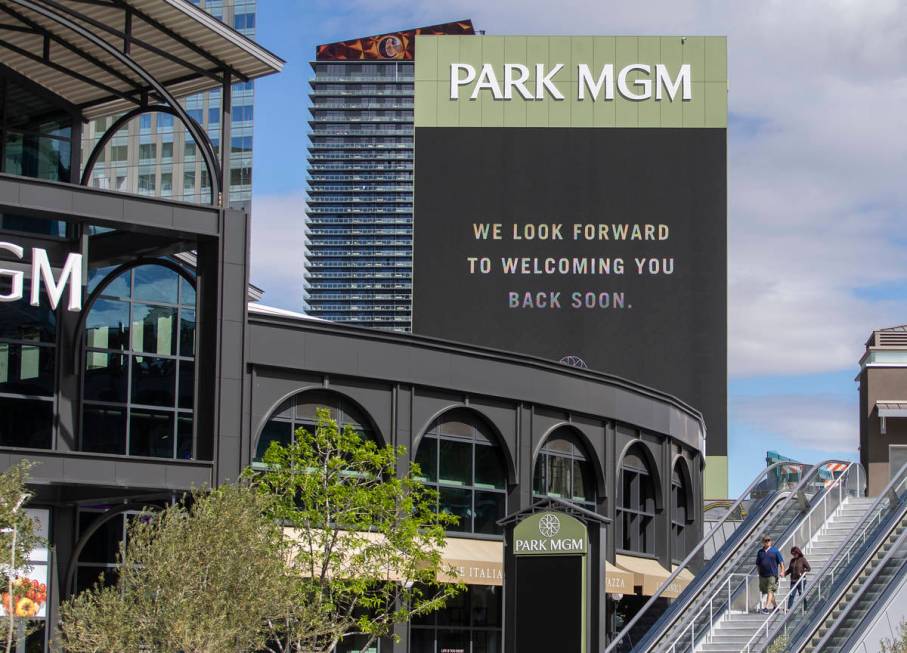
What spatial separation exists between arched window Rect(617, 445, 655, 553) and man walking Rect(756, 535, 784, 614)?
13889mm

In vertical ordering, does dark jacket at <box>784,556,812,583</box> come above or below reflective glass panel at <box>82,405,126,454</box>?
below

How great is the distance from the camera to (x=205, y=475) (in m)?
32.3

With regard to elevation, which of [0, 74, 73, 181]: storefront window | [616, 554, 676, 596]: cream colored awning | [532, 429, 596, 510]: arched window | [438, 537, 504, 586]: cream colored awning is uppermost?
[0, 74, 73, 181]: storefront window

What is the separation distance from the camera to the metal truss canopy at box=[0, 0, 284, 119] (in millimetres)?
35219

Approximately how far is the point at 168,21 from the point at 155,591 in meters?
16.7

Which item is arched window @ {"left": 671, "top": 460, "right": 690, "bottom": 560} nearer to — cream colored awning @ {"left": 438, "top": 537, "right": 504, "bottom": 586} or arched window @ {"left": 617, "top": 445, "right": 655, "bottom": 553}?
arched window @ {"left": 617, "top": 445, "right": 655, "bottom": 553}

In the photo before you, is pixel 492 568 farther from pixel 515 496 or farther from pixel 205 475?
pixel 205 475

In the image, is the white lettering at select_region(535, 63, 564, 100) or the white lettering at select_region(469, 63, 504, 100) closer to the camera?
the white lettering at select_region(535, 63, 564, 100)

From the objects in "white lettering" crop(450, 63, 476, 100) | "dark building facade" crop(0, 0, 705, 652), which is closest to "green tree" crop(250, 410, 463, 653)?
"dark building facade" crop(0, 0, 705, 652)

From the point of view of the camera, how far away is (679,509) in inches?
2110

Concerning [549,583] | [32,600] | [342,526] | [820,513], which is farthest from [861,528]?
[32,600]

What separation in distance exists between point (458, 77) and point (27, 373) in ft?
207

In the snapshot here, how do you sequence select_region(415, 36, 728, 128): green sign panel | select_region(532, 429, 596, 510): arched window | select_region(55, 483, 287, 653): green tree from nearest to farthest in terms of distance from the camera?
1. select_region(55, 483, 287, 653): green tree
2. select_region(532, 429, 596, 510): arched window
3. select_region(415, 36, 728, 128): green sign panel

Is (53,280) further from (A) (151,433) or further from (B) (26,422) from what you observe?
(A) (151,433)
